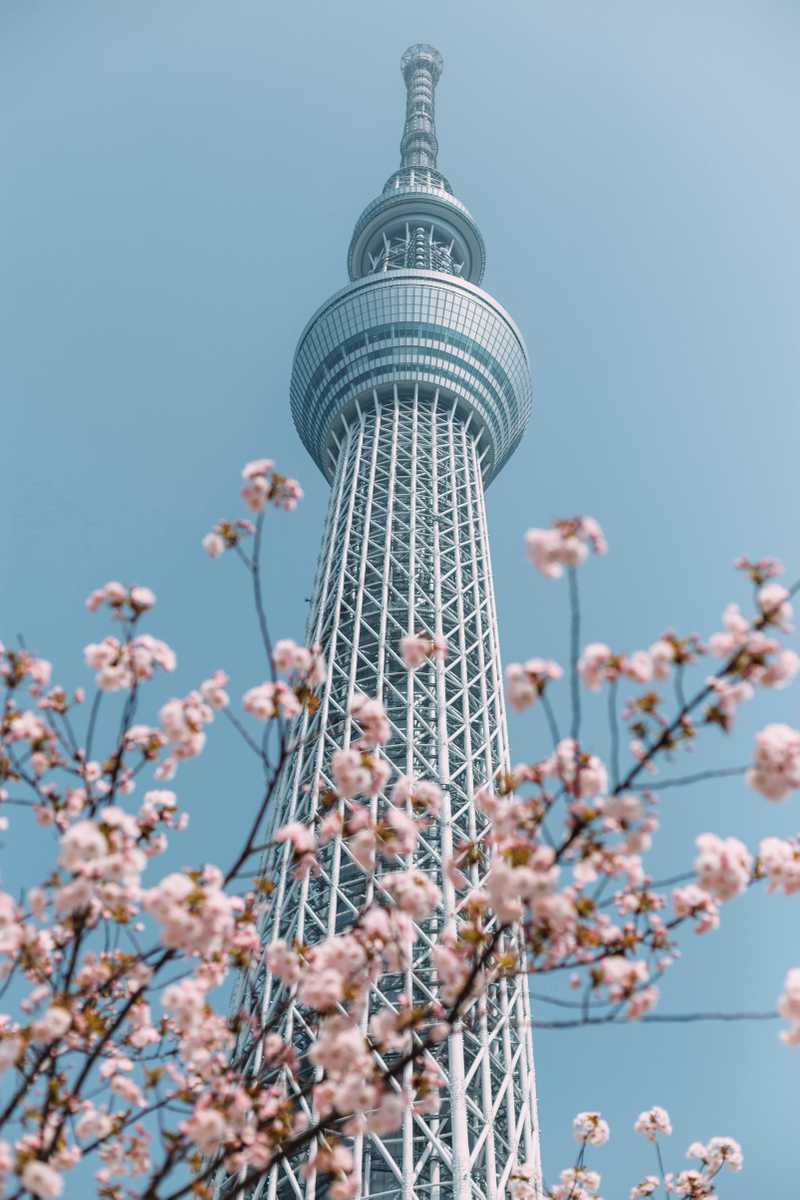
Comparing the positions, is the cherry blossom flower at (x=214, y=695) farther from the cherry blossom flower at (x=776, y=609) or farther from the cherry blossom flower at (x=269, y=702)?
the cherry blossom flower at (x=776, y=609)

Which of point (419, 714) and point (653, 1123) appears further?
point (419, 714)

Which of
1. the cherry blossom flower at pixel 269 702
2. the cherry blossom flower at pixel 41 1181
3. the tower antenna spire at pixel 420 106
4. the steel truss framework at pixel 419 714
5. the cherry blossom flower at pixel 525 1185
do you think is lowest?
the cherry blossom flower at pixel 41 1181

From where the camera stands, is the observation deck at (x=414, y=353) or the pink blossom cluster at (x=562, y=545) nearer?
the pink blossom cluster at (x=562, y=545)

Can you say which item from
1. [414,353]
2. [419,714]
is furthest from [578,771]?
[414,353]

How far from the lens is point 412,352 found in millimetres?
69625

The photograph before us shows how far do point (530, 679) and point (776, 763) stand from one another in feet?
5.19

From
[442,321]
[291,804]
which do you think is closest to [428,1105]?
[291,804]

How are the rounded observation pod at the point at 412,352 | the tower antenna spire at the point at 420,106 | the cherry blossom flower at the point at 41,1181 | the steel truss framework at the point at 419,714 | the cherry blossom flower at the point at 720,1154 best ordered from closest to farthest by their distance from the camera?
the cherry blossom flower at the point at 41,1181, the cherry blossom flower at the point at 720,1154, the steel truss framework at the point at 419,714, the rounded observation pod at the point at 412,352, the tower antenna spire at the point at 420,106

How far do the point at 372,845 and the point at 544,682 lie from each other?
256 centimetres

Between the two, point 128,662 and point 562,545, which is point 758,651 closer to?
point 562,545

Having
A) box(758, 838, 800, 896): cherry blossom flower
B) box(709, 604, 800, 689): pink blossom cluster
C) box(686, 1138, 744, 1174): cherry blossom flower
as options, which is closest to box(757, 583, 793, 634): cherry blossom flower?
box(709, 604, 800, 689): pink blossom cluster

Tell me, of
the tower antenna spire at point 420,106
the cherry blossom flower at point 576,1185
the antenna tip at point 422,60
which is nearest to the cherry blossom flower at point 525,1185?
the cherry blossom flower at point 576,1185

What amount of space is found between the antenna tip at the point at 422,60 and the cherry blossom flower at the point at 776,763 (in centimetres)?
11468

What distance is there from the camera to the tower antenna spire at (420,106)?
313ft
